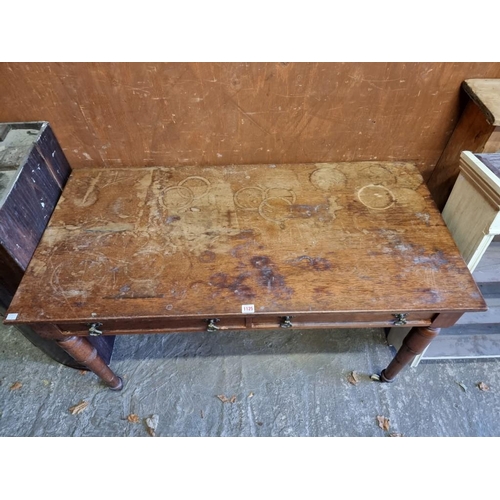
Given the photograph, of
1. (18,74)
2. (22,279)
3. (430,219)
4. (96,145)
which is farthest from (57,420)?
(430,219)

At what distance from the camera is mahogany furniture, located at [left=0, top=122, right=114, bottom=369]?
4.93 ft

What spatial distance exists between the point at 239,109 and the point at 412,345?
1.48 metres

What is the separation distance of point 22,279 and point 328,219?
4.70 ft

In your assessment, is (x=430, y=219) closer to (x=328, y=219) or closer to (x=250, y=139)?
(x=328, y=219)

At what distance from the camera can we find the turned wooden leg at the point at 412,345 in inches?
64.5

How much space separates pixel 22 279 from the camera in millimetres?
1531

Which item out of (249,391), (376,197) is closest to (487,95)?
(376,197)

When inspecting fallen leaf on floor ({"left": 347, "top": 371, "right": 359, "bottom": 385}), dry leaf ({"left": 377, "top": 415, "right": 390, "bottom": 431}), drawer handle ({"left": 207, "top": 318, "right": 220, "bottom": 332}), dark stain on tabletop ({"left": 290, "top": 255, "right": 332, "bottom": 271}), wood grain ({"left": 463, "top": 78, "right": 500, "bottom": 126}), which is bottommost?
dry leaf ({"left": 377, "top": 415, "right": 390, "bottom": 431})

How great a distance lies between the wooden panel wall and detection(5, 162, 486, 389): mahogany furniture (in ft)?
0.48

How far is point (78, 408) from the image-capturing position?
211cm

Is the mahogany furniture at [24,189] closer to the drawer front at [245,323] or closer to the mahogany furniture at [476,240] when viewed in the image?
the drawer front at [245,323]

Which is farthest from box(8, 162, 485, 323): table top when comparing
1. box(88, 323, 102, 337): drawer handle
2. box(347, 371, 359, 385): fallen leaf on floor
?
box(347, 371, 359, 385): fallen leaf on floor

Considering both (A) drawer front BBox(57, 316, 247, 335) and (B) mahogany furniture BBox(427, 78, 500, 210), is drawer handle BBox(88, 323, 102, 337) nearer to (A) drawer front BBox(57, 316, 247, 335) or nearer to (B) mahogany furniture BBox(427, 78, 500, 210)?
(A) drawer front BBox(57, 316, 247, 335)

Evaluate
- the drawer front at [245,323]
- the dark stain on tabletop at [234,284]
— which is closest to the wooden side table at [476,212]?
the drawer front at [245,323]
